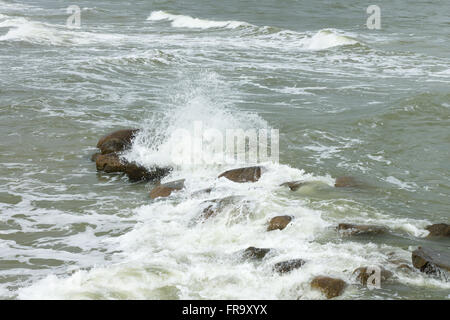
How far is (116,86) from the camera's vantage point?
14766 mm

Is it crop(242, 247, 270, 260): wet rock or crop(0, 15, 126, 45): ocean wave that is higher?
crop(0, 15, 126, 45): ocean wave

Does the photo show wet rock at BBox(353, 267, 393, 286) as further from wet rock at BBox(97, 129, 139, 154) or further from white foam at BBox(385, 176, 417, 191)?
wet rock at BBox(97, 129, 139, 154)

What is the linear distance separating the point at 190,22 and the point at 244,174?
2175 centimetres

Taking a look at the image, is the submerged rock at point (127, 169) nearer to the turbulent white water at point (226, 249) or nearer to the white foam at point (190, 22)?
the turbulent white water at point (226, 249)

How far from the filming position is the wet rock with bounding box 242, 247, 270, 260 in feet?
19.2

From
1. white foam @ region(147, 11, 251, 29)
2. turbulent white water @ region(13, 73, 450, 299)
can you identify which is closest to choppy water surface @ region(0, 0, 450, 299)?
turbulent white water @ region(13, 73, 450, 299)

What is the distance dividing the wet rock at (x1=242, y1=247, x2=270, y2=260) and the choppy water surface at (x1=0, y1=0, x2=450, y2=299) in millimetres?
141

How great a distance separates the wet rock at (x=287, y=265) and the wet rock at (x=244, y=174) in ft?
8.77

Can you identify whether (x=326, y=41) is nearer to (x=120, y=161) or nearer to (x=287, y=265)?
(x=120, y=161)

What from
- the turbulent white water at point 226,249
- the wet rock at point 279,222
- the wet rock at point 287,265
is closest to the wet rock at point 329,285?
the turbulent white water at point 226,249

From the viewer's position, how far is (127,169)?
28.7ft

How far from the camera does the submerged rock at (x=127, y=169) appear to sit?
340 inches

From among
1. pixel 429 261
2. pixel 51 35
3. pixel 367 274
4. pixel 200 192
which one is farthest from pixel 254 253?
pixel 51 35
